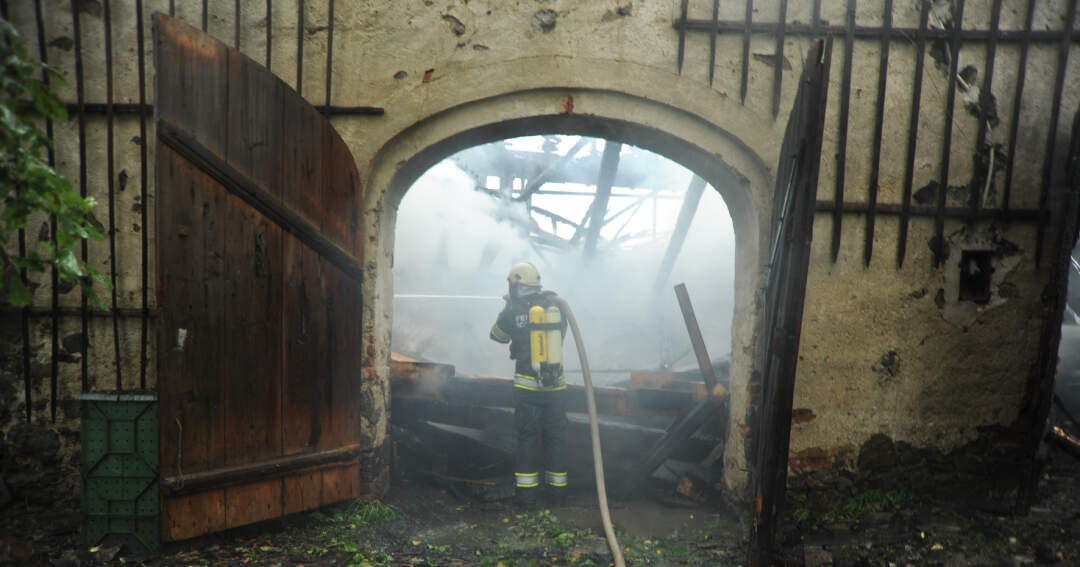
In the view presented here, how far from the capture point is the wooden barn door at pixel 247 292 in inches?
131

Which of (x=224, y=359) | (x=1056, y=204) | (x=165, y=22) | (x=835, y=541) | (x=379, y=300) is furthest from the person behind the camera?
(x=379, y=300)

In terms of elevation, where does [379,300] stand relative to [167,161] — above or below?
below

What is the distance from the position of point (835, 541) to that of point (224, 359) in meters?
3.95

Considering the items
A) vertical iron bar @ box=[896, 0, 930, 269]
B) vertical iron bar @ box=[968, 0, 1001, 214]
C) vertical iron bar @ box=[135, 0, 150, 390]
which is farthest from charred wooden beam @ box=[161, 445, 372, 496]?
vertical iron bar @ box=[968, 0, 1001, 214]

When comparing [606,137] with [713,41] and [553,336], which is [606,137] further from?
[553,336]

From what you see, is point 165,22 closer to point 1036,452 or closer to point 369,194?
point 369,194

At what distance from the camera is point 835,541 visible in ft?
12.9

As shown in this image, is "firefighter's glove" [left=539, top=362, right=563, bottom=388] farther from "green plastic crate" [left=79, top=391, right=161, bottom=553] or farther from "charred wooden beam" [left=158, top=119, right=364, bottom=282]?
"green plastic crate" [left=79, top=391, right=161, bottom=553]

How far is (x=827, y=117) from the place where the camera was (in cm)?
422

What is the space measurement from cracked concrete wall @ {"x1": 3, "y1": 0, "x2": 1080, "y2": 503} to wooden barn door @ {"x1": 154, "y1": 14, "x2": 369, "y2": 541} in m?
0.56

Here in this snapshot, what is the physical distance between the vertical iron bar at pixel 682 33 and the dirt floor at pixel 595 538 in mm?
3248

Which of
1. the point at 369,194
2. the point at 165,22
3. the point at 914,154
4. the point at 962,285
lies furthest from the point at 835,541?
the point at 165,22

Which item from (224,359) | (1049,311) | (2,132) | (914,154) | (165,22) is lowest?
(224,359)

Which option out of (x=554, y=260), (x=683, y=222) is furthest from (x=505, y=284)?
(x=683, y=222)
